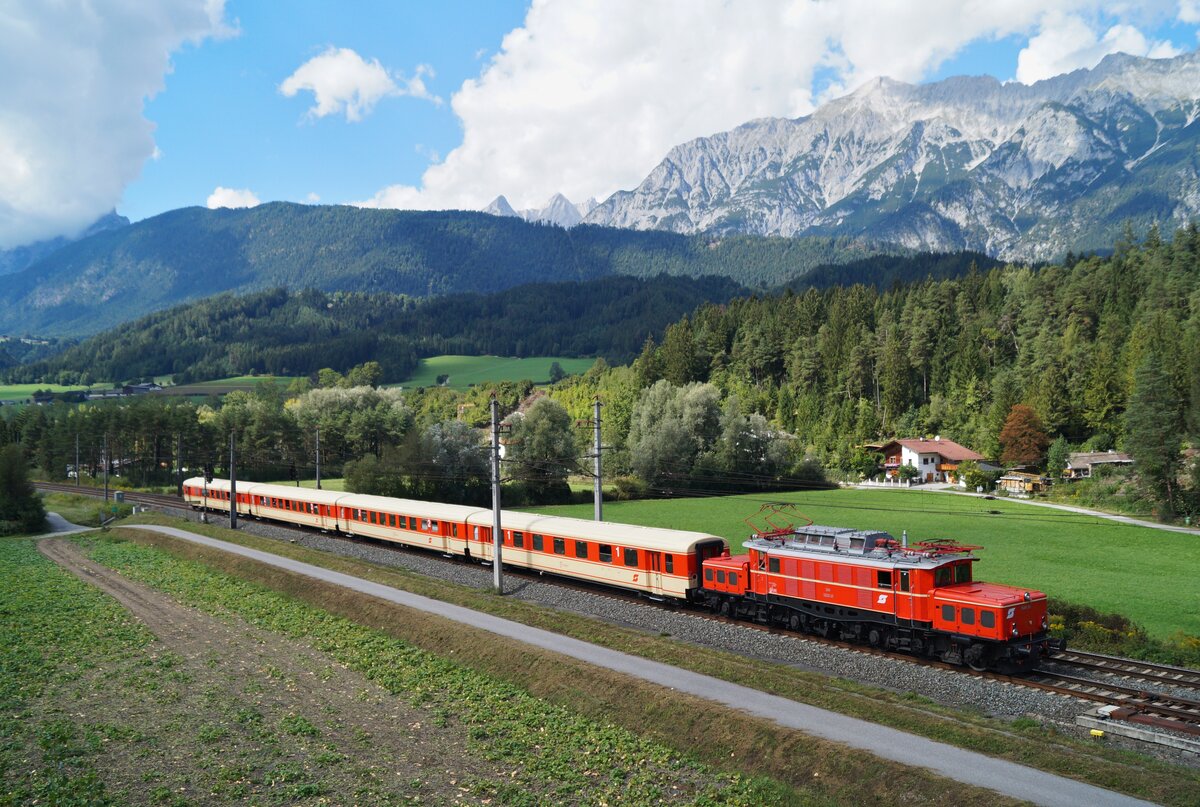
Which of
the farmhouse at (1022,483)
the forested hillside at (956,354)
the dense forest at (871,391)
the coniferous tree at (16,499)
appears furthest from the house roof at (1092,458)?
the coniferous tree at (16,499)

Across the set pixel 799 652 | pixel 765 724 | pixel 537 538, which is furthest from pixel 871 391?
pixel 765 724

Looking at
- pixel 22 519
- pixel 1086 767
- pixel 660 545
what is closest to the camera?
pixel 1086 767

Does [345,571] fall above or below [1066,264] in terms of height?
below

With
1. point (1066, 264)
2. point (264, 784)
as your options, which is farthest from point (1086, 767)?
point (1066, 264)

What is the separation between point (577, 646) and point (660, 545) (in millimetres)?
7775

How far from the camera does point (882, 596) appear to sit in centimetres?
2483

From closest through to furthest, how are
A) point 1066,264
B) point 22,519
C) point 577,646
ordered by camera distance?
point 577,646 → point 22,519 → point 1066,264

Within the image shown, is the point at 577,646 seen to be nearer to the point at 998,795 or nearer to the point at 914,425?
the point at 998,795

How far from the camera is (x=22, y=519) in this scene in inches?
2621

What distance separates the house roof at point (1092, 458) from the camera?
7862 centimetres

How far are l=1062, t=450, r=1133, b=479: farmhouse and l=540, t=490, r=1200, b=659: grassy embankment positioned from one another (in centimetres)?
1342

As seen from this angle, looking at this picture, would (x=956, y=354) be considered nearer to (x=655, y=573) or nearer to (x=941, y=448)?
(x=941, y=448)

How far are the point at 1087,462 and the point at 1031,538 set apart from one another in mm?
34580

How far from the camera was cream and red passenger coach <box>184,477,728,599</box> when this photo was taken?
31391 mm
